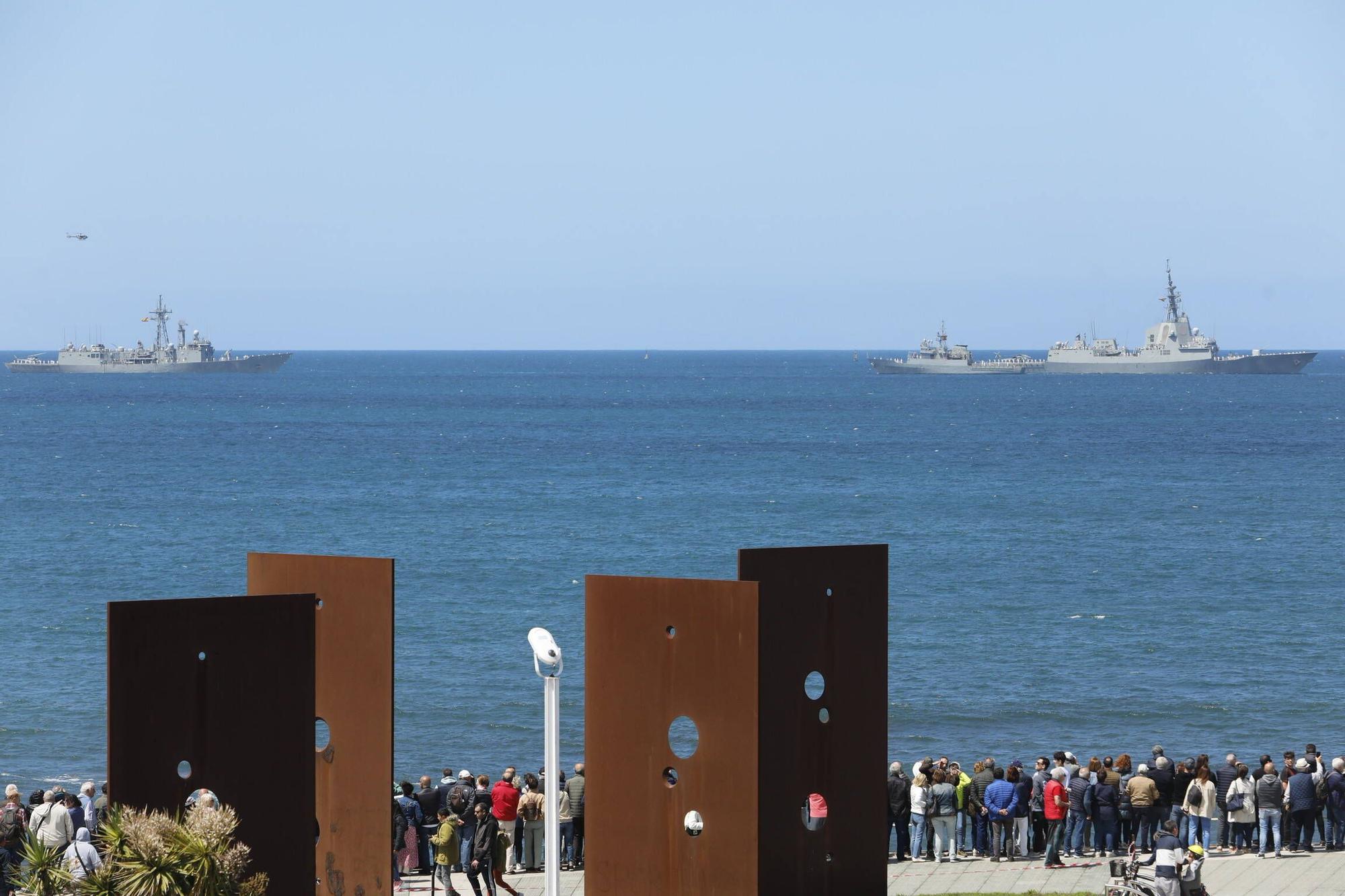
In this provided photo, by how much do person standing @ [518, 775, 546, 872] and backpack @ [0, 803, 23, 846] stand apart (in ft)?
14.8

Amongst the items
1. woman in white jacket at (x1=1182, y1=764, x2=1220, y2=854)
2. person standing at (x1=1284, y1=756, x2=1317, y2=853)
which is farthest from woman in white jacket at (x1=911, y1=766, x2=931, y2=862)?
person standing at (x1=1284, y1=756, x2=1317, y2=853)

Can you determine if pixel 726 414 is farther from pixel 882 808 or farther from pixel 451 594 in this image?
pixel 882 808

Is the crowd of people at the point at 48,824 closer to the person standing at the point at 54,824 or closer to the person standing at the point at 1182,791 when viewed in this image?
the person standing at the point at 54,824

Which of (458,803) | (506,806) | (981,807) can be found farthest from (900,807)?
(458,803)

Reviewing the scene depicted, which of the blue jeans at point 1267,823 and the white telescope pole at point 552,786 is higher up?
the white telescope pole at point 552,786

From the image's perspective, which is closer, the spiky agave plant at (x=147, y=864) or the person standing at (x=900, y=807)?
the spiky agave plant at (x=147, y=864)

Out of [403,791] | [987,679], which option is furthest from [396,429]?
[403,791]

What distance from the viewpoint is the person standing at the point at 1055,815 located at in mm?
16719

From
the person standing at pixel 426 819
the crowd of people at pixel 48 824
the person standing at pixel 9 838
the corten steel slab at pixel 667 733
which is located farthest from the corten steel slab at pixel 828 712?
the person standing at pixel 9 838

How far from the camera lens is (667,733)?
45.0ft

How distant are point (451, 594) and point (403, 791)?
2997cm

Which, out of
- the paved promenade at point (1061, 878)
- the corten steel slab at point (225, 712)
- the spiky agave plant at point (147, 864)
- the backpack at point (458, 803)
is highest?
the corten steel slab at point (225, 712)

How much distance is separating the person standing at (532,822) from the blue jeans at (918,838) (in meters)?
3.78

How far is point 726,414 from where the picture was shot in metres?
135
